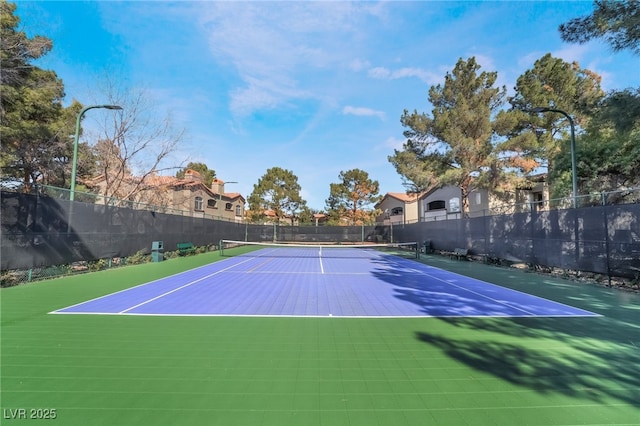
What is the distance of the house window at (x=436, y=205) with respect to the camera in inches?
1274

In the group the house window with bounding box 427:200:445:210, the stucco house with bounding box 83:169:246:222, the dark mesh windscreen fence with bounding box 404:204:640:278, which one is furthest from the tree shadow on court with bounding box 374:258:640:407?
the house window with bounding box 427:200:445:210

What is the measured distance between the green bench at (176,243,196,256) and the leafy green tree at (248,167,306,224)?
851 inches

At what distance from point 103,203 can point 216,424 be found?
11862 mm

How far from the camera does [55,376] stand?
311 centimetres

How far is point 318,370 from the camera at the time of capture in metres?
3.33

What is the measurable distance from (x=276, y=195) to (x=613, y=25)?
116 feet

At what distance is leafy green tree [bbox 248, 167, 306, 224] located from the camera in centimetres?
4019

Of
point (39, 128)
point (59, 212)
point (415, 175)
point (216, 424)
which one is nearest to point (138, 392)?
point (216, 424)

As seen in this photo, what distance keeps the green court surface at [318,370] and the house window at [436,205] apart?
28013 millimetres

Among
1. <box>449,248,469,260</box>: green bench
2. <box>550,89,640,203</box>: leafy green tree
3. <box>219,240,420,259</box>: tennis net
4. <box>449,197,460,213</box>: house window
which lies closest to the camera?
<box>550,89,640,203</box>: leafy green tree

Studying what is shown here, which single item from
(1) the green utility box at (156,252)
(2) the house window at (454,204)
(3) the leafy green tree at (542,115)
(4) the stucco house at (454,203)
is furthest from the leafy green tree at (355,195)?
(1) the green utility box at (156,252)

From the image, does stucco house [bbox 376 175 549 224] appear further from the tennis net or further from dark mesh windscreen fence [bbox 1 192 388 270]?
dark mesh windscreen fence [bbox 1 192 388 270]

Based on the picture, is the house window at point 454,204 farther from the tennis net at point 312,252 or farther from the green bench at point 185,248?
the green bench at point 185,248

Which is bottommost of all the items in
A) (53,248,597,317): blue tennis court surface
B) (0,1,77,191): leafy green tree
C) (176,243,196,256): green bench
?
(53,248,597,317): blue tennis court surface
